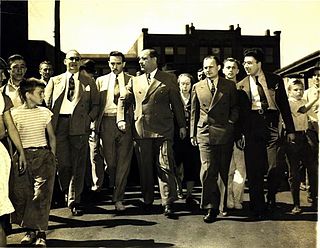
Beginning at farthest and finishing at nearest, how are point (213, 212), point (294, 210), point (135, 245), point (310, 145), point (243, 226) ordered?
point (310, 145) < point (294, 210) < point (213, 212) < point (243, 226) < point (135, 245)

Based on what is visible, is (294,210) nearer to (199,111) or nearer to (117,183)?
(199,111)

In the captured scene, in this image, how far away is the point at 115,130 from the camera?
5.72 meters

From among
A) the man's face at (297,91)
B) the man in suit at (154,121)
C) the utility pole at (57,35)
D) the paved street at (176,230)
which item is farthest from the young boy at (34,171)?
the utility pole at (57,35)

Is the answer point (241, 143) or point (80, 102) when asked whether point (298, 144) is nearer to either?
point (241, 143)

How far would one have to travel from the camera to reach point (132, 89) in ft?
17.9

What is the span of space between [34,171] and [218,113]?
225 cm

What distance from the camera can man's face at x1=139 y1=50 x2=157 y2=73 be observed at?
5.35 m

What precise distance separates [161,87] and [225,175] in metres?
1.35

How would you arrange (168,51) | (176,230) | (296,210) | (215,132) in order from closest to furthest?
(176,230) → (215,132) → (296,210) → (168,51)

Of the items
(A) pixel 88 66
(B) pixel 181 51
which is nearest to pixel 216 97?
(A) pixel 88 66

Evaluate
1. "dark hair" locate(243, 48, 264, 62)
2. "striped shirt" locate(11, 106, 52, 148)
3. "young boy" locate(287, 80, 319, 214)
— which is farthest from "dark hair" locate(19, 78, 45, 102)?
"young boy" locate(287, 80, 319, 214)

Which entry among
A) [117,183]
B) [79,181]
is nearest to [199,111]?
[117,183]

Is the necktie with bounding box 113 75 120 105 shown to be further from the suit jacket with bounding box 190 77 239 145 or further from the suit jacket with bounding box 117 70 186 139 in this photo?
the suit jacket with bounding box 190 77 239 145

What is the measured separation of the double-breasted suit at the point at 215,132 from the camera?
16.5 ft
